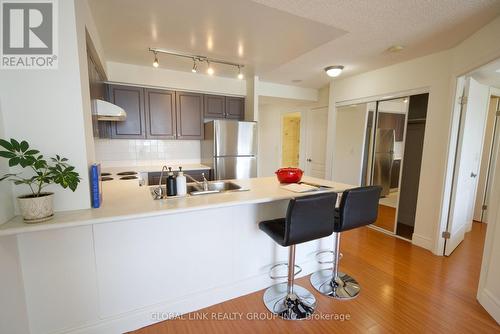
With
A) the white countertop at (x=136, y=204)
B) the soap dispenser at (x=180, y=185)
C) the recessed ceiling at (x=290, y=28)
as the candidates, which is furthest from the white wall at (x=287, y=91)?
the soap dispenser at (x=180, y=185)

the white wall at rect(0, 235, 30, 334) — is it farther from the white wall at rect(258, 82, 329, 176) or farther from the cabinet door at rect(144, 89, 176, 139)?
the white wall at rect(258, 82, 329, 176)

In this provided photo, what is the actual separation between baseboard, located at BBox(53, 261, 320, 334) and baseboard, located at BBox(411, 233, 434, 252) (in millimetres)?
2102

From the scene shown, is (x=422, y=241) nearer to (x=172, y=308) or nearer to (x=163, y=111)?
(x=172, y=308)

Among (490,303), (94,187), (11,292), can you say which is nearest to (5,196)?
(94,187)

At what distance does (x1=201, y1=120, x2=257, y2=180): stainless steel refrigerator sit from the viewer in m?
3.42

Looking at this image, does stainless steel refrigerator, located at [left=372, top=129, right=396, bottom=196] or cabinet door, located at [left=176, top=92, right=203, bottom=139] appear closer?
stainless steel refrigerator, located at [left=372, top=129, right=396, bottom=196]

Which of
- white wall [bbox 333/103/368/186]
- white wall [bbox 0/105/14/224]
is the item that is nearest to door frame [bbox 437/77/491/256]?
white wall [bbox 333/103/368/186]

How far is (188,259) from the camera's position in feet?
5.76

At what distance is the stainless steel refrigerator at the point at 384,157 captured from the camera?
3195 millimetres

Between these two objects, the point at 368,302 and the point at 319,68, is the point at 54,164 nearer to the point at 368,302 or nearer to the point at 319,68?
the point at 368,302

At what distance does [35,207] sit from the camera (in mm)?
1183

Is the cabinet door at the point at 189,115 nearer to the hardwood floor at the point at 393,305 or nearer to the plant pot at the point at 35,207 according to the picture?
the plant pot at the point at 35,207

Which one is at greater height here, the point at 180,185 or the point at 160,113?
the point at 160,113

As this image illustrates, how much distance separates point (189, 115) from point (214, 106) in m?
0.46
